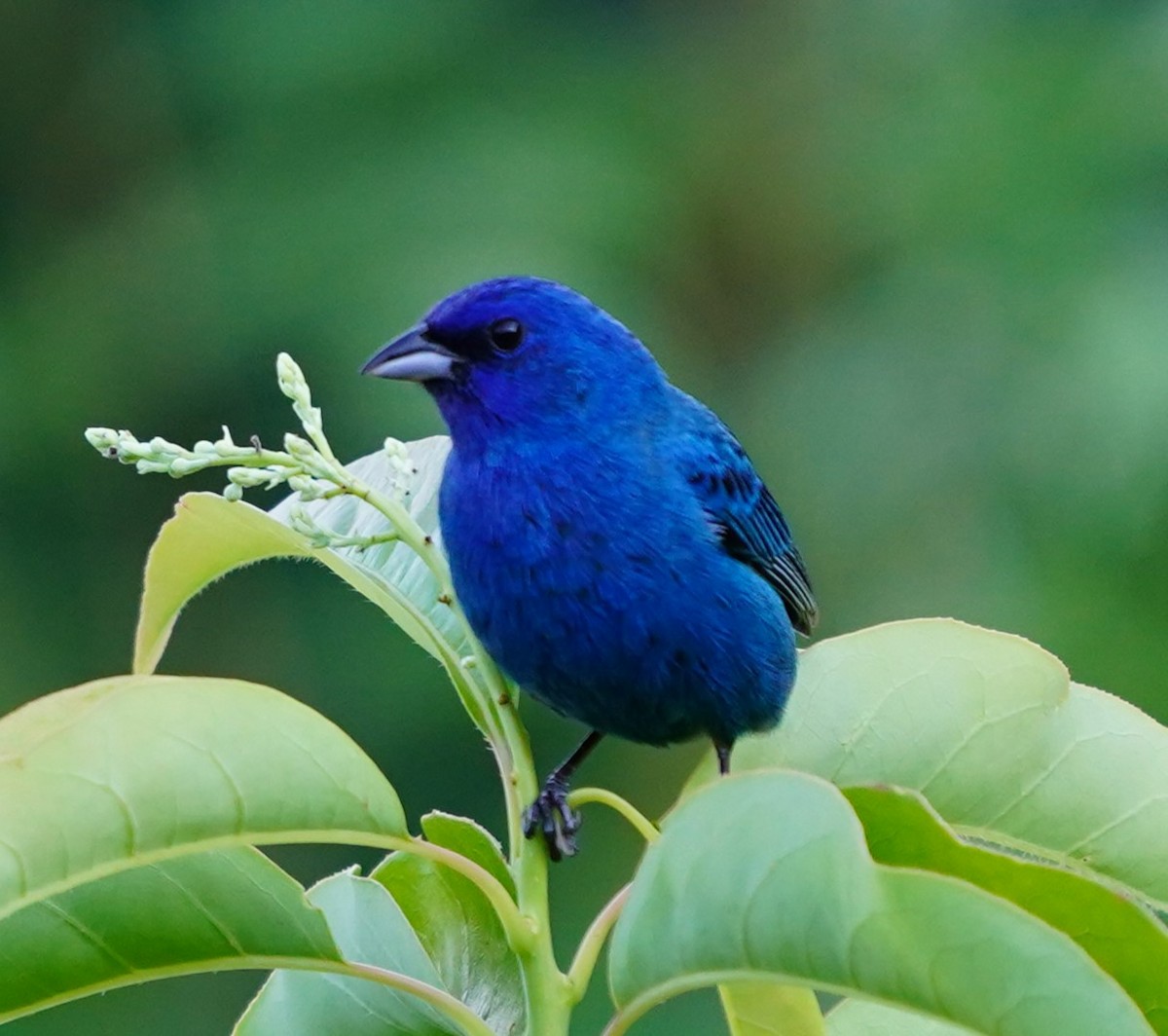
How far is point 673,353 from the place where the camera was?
3900 mm

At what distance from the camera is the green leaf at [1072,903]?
30.2 inches

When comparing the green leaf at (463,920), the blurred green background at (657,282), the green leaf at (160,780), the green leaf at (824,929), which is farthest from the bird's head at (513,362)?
the blurred green background at (657,282)

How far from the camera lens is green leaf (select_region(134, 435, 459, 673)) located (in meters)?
1.06

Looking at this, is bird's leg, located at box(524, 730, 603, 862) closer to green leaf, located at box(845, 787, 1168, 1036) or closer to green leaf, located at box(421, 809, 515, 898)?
green leaf, located at box(421, 809, 515, 898)

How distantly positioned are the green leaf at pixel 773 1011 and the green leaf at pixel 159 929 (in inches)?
11.0

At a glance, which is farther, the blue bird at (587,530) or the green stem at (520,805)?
the blue bird at (587,530)

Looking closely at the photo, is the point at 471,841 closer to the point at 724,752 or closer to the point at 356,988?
the point at 356,988

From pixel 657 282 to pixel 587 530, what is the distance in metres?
2.48

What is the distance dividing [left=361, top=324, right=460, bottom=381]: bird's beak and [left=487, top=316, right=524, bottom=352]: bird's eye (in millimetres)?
39

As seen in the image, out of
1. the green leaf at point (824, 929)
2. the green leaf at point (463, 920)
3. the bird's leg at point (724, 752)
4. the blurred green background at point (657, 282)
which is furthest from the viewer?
the blurred green background at point (657, 282)

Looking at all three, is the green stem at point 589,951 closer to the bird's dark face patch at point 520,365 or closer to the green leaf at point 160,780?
the green leaf at point 160,780

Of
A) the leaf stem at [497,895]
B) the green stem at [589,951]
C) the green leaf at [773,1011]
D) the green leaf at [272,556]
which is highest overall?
the green leaf at [272,556]

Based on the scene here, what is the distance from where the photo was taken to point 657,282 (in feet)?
12.8

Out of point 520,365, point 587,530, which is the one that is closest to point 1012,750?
point 587,530
